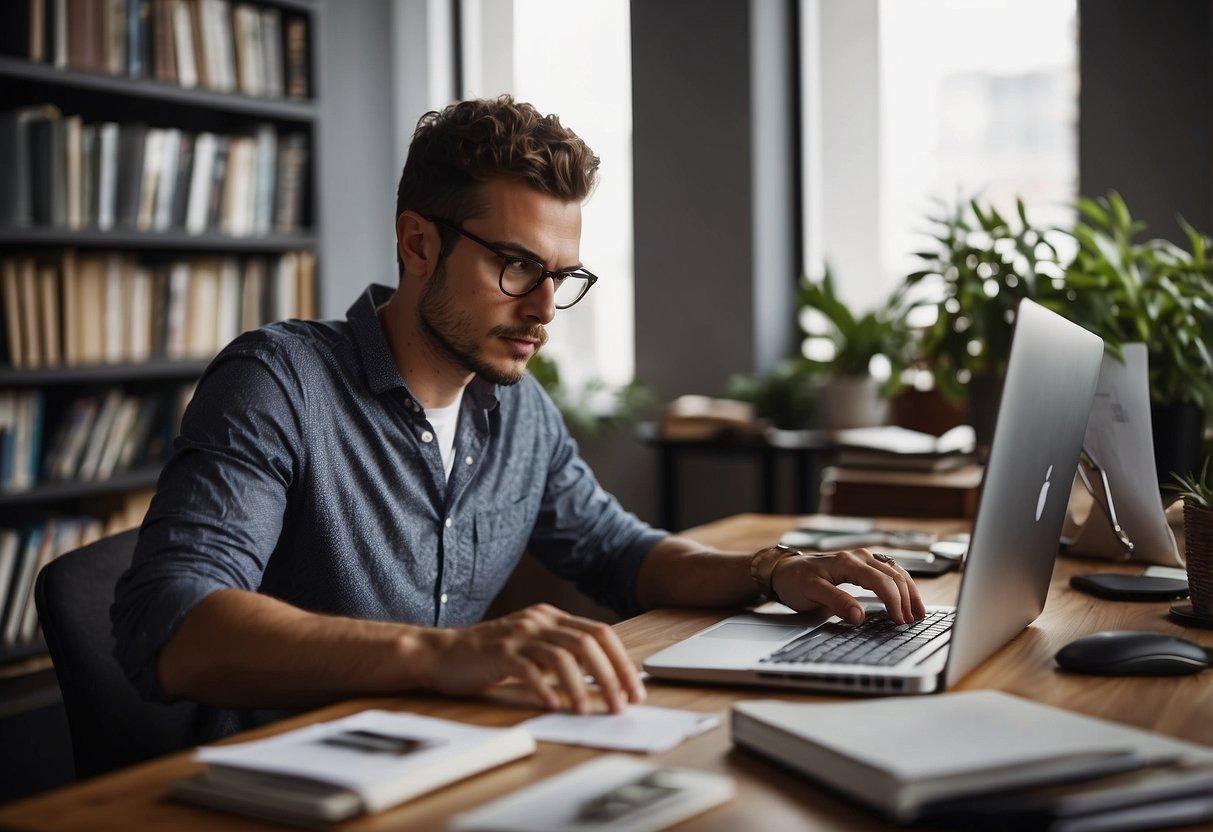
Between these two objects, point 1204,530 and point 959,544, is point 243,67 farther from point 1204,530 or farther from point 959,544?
point 1204,530

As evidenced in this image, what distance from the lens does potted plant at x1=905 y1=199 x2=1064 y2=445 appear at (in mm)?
2189

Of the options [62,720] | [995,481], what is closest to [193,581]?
[995,481]

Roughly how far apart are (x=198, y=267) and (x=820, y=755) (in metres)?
2.79

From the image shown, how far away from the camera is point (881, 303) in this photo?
3891mm

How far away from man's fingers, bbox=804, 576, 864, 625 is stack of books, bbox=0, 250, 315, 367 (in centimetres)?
219

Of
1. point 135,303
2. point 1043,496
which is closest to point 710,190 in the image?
point 135,303

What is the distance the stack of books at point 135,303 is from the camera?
2793 millimetres

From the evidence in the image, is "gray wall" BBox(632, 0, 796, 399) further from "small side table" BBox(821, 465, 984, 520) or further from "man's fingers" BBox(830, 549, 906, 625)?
"man's fingers" BBox(830, 549, 906, 625)

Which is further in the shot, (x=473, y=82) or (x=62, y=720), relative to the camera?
(x=473, y=82)

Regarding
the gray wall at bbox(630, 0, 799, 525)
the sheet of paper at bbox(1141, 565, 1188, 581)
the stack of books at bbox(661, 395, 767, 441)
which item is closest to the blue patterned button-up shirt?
the sheet of paper at bbox(1141, 565, 1188, 581)

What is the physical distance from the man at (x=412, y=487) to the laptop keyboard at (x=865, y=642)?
0.03m

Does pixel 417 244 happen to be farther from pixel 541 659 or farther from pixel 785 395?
pixel 785 395

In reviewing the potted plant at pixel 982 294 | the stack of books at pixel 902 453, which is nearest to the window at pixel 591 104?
the stack of books at pixel 902 453

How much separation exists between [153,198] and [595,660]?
8.15ft
